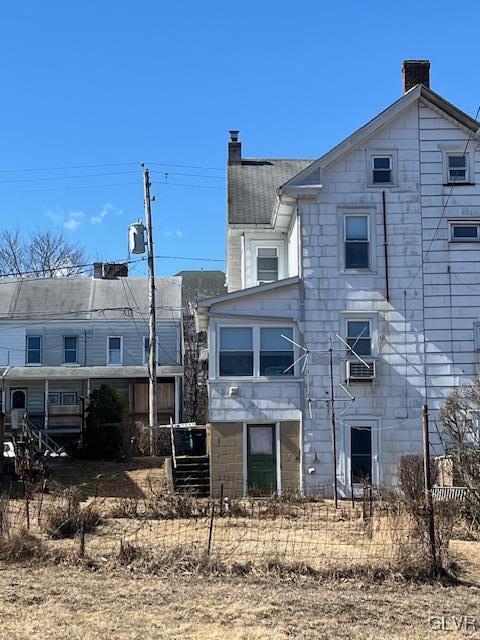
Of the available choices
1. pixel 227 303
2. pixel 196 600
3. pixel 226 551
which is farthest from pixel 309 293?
pixel 196 600

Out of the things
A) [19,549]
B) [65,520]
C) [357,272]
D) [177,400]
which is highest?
[357,272]

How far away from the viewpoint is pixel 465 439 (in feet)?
47.0

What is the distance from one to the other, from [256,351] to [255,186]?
7.07m

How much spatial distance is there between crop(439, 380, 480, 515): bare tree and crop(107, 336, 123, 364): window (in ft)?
71.9

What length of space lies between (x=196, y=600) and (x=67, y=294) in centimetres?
3011

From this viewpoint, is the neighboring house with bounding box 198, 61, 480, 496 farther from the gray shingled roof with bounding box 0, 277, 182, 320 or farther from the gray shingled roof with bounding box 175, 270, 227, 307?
the gray shingled roof with bounding box 175, 270, 227, 307

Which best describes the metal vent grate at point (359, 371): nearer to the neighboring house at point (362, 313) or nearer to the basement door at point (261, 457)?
the neighboring house at point (362, 313)

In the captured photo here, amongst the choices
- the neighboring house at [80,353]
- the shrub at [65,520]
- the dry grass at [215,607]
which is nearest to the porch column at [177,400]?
the neighboring house at [80,353]

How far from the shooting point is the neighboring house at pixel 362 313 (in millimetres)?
21250

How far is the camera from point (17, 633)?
25.1ft

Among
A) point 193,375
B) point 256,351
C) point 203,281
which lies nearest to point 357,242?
point 256,351

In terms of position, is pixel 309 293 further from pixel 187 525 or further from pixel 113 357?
pixel 113 357

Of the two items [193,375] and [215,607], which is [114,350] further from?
[215,607]

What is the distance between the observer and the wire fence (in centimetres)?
1063
